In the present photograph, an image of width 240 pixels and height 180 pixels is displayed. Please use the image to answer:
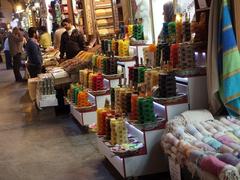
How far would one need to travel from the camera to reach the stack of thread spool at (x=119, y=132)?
4500 mm

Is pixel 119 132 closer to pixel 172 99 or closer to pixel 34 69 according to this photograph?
pixel 172 99

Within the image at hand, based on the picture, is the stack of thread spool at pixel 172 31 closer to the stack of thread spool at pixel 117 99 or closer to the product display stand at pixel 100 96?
the stack of thread spool at pixel 117 99

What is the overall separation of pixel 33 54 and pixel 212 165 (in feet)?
26.8

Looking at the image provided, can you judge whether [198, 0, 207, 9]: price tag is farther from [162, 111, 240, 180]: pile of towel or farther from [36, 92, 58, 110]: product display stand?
[36, 92, 58, 110]: product display stand

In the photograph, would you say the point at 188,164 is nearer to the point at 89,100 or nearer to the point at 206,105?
A: the point at 206,105

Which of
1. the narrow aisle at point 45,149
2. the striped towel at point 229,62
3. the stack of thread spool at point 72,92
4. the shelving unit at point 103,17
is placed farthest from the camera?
the shelving unit at point 103,17

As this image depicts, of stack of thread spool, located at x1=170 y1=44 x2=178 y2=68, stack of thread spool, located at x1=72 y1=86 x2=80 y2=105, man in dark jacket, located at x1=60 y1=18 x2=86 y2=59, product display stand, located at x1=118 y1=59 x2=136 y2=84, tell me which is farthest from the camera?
man in dark jacket, located at x1=60 y1=18 x2=86 y2=59

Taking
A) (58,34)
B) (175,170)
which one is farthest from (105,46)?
(58,34)

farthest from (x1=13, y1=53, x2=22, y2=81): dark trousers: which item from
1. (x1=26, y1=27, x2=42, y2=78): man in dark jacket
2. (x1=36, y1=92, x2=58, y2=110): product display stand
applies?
(x1=36, y1=92, x2=58, y2=110): product display stand

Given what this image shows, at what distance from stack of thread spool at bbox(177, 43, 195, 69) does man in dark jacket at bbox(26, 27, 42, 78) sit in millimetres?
6590

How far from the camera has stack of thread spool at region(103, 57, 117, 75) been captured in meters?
6.39

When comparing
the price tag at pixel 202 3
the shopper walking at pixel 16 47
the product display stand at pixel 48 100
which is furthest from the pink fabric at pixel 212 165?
the shopper walking at pixel 16 47

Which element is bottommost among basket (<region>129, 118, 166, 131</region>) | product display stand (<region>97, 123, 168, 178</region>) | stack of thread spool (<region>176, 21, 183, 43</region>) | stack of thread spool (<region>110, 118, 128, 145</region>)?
product display stand (<region>97, 123, 168, 178</region>)

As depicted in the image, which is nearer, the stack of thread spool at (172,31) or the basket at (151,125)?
the basket at (151,125)
